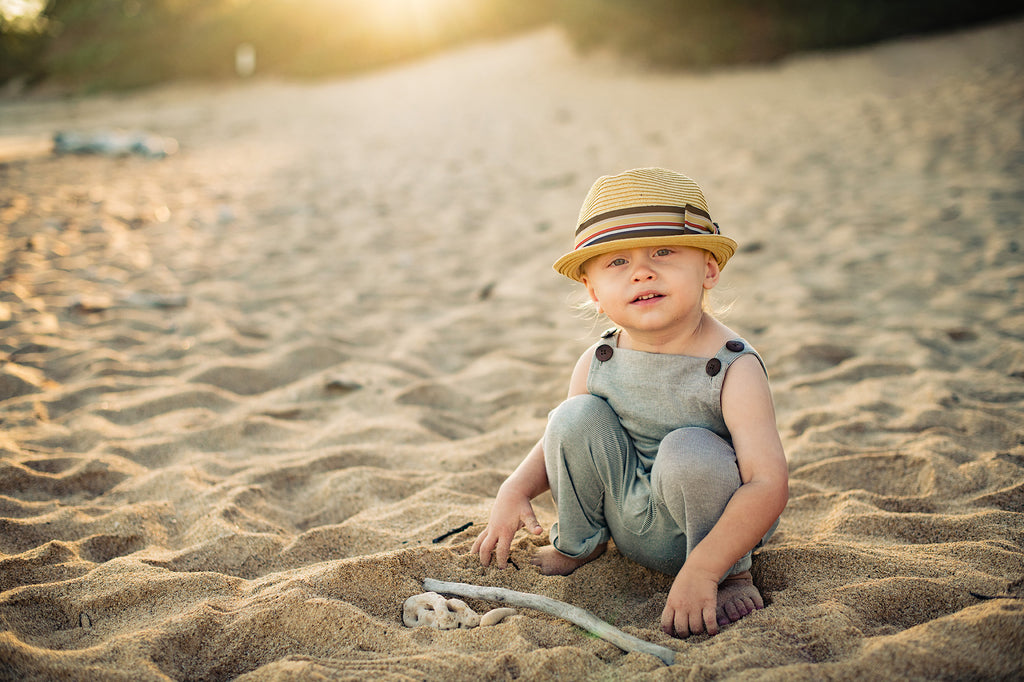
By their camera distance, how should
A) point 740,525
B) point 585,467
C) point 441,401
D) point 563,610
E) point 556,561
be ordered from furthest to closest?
point 441,401 → point 556,561 → point 585,467 → point 563,610 → point 740,525

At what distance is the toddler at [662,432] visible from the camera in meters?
1.50

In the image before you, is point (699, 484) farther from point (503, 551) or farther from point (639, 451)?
point (503, 551)

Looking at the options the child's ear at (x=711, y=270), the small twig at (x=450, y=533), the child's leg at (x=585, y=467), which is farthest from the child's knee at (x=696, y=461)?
the small twig at (x=450, y=533)

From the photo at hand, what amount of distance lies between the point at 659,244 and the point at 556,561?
859 millimetres

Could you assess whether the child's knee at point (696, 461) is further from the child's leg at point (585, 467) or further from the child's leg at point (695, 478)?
the child's leg at point (585, 467)

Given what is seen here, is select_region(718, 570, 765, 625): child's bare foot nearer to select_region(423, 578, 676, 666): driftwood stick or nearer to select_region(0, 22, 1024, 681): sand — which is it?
select_region(0, 22, 1024, 681): sand

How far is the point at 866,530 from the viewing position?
6.13ft

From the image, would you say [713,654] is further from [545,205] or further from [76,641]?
[545,205]

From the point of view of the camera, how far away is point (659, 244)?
60.0 inches

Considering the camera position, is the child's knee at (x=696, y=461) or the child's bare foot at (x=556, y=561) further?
the child's bare foot at (x=556, y=561)

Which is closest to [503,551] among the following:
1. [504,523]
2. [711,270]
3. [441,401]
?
[504,523]

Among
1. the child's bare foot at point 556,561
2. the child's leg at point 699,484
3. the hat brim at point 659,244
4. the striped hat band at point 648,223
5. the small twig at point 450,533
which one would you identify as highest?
the striped hat band at point 648,223

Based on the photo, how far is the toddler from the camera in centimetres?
150

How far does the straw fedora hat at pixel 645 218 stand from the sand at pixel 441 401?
33.3 inches
